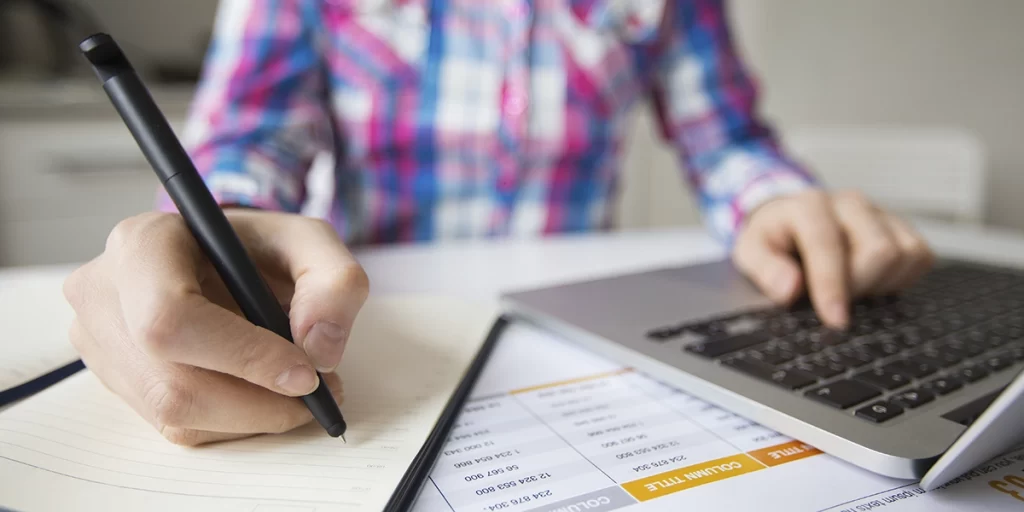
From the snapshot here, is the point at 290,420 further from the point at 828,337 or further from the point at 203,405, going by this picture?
the point at 828,337

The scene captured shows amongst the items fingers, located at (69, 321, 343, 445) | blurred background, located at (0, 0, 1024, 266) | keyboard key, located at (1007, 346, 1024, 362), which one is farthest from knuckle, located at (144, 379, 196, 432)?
blurred background, located at (0, 0, 1024, 266)

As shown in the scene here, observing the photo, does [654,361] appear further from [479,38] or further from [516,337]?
[479,38]

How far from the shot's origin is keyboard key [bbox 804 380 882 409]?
244 millimetres

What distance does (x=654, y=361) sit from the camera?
0.29 metres

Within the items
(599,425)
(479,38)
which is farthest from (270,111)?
(599,425)

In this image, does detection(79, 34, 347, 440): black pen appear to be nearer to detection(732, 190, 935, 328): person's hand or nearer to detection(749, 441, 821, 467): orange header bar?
detection(749, 441, 821, 467): orange header bar

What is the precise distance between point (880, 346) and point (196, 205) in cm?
30

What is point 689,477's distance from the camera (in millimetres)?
217

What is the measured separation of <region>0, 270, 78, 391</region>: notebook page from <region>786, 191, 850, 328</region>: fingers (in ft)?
1.19

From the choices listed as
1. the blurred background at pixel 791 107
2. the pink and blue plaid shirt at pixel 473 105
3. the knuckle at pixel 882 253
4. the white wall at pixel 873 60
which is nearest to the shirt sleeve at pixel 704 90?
the pink and blue plaid shirt at pixel 473 105

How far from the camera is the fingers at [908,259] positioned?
1.35 feet

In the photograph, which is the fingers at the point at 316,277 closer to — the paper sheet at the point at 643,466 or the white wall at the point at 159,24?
the paper sheet at the point at 643,466

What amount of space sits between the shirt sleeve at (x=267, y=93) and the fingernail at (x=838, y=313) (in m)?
0.37

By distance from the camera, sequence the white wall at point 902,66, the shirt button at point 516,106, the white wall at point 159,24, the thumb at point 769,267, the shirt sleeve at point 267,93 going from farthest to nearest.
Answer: the white wall at point 159,24 → the white wall at point 902,66 → the shirt button at point 516,106 → the shirt sleeve at point 267,93 → the thumb at point 769,267
